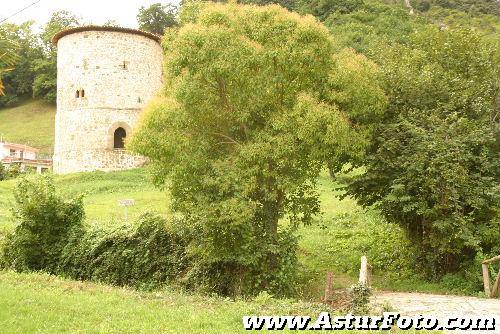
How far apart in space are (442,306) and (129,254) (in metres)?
8.48

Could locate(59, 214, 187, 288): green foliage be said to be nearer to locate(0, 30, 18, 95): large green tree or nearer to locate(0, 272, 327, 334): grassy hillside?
locate(0, 272, 327, 334): grassy hillside

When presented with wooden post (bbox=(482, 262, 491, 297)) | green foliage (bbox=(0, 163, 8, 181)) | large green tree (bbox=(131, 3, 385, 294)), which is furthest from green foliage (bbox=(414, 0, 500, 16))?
wooden post (bbox=(482, 262, 491, 297))

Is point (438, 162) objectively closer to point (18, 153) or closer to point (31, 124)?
point (18, 153)

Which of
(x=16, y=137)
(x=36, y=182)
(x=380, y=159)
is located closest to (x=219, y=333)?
(x=380, y=159)

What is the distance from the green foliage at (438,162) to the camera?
11.6 meters

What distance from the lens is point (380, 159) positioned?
39.9ft

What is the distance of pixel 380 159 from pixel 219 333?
640cm

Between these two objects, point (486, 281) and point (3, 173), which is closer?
point (486, 281)

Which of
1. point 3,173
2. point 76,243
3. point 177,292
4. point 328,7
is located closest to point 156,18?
point 328,7

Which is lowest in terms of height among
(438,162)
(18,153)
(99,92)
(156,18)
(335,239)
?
(18,153)

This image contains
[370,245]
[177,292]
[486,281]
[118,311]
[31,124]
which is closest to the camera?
[118,311]

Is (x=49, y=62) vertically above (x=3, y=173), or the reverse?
(x=49, y=62)

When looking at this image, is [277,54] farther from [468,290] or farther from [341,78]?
[468,290]

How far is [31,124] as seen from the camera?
6009 cm
